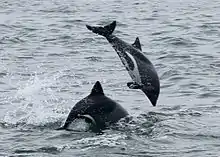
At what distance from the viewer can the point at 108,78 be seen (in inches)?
Answer: 787

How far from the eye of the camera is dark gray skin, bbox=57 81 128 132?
13836 millimetres

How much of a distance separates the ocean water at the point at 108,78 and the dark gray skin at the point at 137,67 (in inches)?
33.2

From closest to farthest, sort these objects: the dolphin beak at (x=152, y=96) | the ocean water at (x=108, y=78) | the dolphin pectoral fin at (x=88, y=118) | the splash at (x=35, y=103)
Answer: the ocean water at (x=108, y=78) → the dolphin pectoral fin at (x=88, y=118) → the dolphin beak at (x=152, y=96) → the splash at (x=35, y=103)

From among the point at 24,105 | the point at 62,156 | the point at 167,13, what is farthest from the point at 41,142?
the point at 167,13

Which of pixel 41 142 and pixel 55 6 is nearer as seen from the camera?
pixel 41 142

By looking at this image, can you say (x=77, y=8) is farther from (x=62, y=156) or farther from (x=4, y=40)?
(x=62, y=156)

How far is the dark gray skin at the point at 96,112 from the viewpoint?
13.8 m

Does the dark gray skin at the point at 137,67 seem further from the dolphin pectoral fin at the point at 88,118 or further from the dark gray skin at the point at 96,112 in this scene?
the dolphin pectoral fin at the point at 88,118

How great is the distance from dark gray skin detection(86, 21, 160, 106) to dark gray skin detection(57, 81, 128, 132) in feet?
2.54

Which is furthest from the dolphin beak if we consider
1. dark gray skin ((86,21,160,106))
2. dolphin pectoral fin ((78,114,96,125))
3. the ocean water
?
dolphin pectoral fin ((78,114,96,125))

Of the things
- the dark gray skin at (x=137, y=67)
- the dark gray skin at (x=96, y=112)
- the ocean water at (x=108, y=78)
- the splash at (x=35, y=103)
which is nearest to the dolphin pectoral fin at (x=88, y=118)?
the dark gray skin at (x=96, y=112)

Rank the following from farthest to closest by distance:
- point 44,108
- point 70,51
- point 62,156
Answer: point 70,51 < point 44,108 < point 62,156

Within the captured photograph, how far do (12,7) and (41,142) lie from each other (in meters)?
26.3

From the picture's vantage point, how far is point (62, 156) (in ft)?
39.7
